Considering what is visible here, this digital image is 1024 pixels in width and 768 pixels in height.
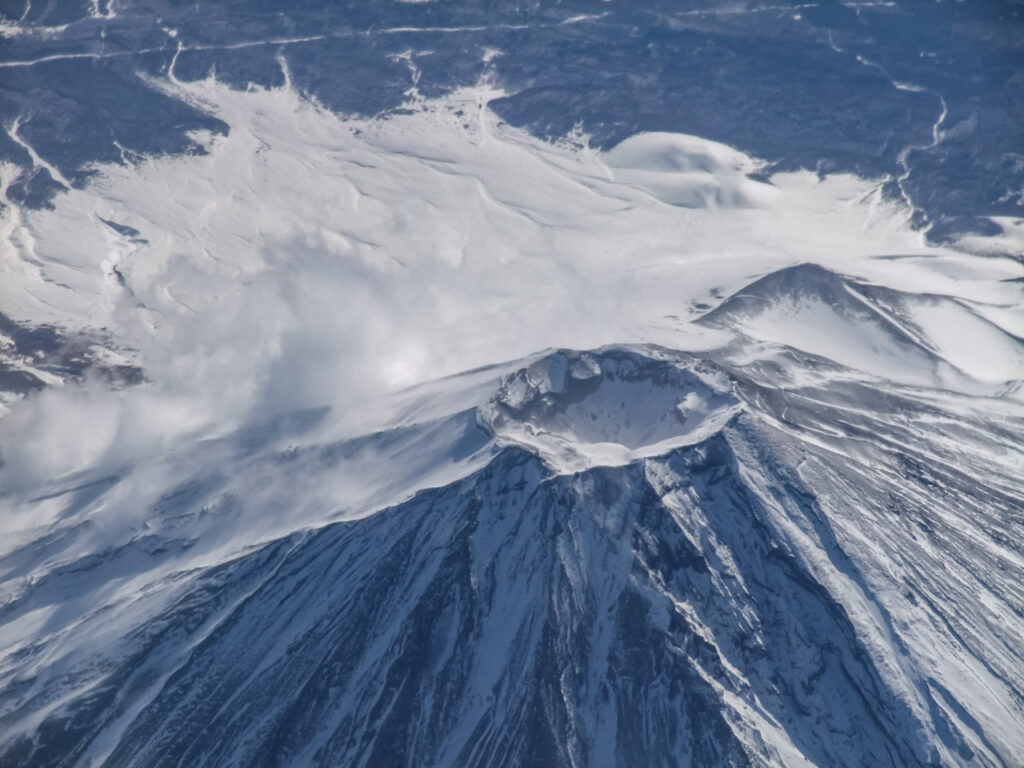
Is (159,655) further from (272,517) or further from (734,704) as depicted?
(734,704)

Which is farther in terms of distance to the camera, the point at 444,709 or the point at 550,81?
the point at 550,81

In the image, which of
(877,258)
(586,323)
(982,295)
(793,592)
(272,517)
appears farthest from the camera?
(877,258)

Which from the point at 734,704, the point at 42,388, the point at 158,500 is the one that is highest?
the point at 734,704

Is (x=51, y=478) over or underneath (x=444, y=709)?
underneath

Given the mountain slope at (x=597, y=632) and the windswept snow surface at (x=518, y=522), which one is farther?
the windswept snow surface at (x=518, y=522)

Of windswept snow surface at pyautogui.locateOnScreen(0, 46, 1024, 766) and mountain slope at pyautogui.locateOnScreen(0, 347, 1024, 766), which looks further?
windswept snow surface at pyautogui.locateOnScreen(0, 46, 1024, 766)

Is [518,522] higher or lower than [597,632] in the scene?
higher

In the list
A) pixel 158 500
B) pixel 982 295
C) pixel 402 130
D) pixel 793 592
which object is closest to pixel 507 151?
pixel 402 130

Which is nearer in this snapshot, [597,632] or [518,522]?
[597,632]
